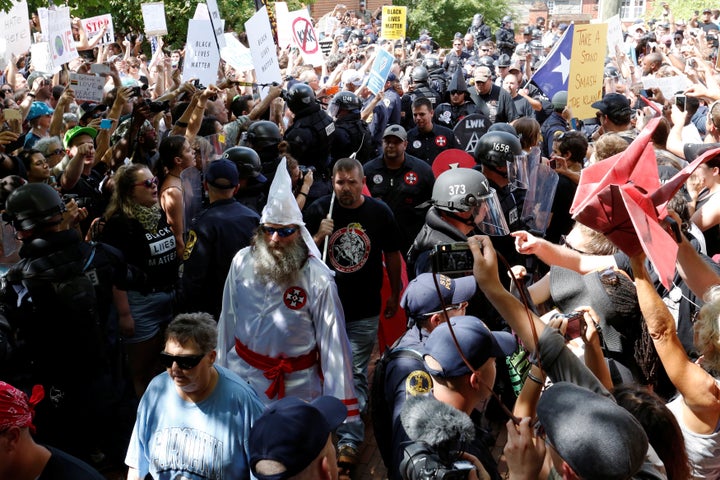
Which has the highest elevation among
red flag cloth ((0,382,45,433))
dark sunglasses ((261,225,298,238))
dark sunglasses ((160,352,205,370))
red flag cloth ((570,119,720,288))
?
red flag cloth ((570,119,720,288))

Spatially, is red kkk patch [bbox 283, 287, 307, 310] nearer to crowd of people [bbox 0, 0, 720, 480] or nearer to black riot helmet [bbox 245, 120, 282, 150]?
crowd of people [bbox 0, 0, 720, 480]

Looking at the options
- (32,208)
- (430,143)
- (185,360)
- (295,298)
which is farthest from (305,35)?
(185,360)

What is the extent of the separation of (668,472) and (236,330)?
2748 millimetres

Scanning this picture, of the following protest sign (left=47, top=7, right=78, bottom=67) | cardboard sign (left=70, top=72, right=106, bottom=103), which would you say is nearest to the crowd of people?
cardboard sign (left=70, top=72, right=106, bottom=103)

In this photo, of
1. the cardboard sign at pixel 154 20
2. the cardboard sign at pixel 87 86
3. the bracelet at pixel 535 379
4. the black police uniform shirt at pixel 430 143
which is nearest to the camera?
the bracelet at pixel 535 379

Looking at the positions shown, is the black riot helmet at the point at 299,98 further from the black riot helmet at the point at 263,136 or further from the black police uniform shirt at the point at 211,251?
the black police uniform shirt at the point at 211,251

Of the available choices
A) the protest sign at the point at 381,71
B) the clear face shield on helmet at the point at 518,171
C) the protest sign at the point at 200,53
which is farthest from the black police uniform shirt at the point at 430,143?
the protest sign at the point at 200,53

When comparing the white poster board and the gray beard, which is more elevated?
the white poster board

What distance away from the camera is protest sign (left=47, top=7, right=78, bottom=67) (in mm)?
10578

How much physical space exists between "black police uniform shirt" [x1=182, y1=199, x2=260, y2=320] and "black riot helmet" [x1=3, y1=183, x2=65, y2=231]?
0.97 metres

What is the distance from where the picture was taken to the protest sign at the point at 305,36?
13.2 meters

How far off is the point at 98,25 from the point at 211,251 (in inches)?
424

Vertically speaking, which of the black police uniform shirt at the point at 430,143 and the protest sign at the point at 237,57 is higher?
the protest sign at the point at 237,57

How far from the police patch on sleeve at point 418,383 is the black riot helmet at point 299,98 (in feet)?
16.8
